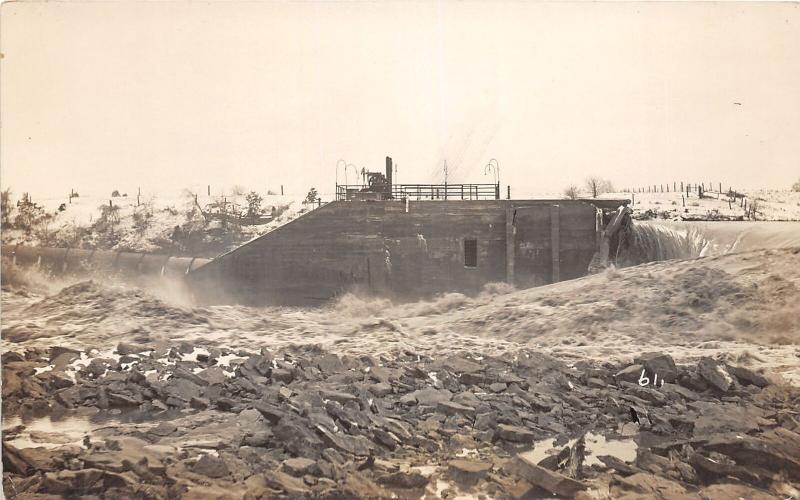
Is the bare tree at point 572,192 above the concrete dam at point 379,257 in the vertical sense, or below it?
above

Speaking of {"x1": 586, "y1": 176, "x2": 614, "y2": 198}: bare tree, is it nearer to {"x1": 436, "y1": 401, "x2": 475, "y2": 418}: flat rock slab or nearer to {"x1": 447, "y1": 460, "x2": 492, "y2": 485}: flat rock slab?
{"x1": 436, "y1": 401, "x2": 475, "y2": 418}: flat rock slab

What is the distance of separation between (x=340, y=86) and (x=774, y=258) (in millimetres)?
5392

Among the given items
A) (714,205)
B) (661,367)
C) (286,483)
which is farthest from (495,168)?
(286,483)

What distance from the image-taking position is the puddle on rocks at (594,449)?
534 cm

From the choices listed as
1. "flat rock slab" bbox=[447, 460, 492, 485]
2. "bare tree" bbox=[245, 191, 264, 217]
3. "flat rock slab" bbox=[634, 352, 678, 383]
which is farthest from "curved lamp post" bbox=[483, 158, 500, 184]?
"flat rock slab" bbox=[447, 460, 492, 485]

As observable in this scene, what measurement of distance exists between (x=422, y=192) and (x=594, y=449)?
3.38 m

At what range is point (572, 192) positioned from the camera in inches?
301

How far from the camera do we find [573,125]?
6.88m

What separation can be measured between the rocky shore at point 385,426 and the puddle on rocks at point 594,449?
0.05 feet

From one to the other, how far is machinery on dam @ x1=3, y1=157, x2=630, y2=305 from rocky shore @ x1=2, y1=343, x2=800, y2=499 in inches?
48.8

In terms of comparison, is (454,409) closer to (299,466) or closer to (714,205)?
(299,466)

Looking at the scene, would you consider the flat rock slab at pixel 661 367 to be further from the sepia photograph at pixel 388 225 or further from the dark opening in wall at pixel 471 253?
the dark opening in wall at pixel 471 253

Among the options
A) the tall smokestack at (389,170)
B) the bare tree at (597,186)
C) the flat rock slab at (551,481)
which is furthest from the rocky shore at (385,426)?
the bare tree at (597,186)

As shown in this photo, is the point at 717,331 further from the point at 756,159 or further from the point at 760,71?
the point at 760,71
